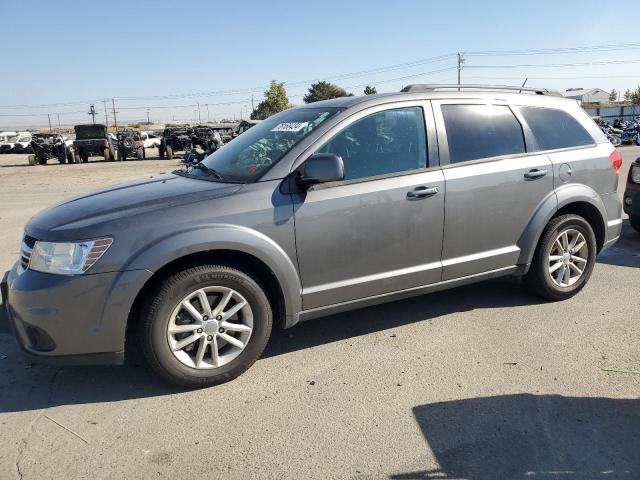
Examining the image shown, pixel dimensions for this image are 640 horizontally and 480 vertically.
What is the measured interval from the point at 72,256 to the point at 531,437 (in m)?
2.64

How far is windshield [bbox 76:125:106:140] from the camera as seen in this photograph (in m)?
26.9

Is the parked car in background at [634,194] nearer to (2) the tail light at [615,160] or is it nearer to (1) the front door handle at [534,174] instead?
(2) the tail light at [615,160]

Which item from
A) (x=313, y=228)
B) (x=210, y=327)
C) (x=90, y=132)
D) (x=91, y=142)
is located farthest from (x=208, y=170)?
(x=90, y=132)

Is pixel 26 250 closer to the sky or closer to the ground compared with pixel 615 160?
closer to the ground

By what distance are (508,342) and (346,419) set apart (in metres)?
1.58

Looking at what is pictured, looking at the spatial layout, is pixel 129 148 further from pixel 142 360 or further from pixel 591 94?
pixel 591 94

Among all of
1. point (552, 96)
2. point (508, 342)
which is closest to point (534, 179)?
point (552, 96)

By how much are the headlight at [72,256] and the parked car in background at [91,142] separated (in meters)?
25.8

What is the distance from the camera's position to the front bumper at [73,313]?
3.00 m

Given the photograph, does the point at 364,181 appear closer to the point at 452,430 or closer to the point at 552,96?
the point at 452,430

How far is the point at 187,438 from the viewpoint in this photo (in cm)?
286

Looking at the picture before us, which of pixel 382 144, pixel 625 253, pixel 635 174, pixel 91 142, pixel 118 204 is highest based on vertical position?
pixel 91 142

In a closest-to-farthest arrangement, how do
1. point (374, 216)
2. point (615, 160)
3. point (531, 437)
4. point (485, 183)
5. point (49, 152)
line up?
point (531, 437)
point (374, 216)
point (485, 183)
point (615, 160)
point (49, 152)

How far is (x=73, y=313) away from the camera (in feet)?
9.90
